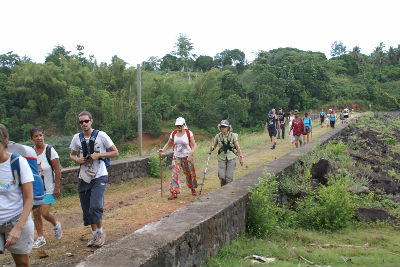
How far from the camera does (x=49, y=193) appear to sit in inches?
A: 185

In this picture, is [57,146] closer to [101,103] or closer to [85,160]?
[101,103]

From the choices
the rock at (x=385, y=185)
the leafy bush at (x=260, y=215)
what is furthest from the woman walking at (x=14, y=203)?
the rock at (x=385, y=185)

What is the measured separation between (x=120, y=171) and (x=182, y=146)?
113 inches

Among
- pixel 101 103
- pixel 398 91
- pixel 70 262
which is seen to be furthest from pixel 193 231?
pixel 398 91

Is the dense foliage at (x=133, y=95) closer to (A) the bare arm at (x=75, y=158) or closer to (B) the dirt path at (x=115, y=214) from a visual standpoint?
(B) the dirt path at (x=115, y=214)

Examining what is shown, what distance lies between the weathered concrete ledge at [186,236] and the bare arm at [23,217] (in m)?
0.55

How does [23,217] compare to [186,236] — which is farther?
[186,236]

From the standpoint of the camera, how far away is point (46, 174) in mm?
4715

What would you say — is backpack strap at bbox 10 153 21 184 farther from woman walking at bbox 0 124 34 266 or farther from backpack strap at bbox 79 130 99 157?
backpack strap at bbox 79 130 99 157

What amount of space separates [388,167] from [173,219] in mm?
10532

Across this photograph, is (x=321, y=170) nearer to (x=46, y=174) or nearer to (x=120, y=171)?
(x=120, y=171)

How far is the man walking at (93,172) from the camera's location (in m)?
4.34

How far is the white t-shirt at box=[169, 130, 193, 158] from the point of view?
6.68m

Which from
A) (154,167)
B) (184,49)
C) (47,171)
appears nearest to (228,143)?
(47,171)
